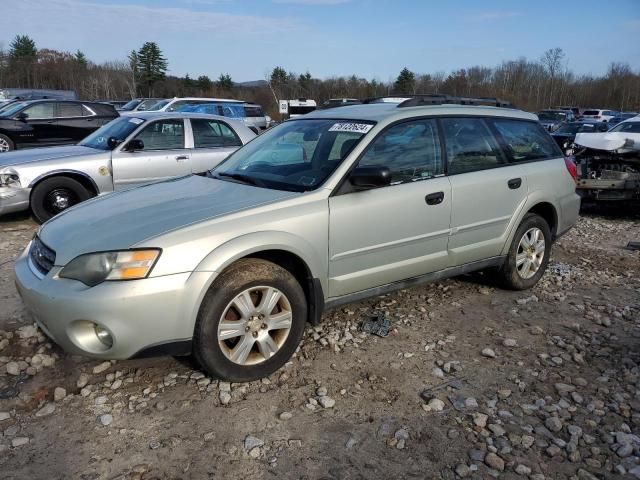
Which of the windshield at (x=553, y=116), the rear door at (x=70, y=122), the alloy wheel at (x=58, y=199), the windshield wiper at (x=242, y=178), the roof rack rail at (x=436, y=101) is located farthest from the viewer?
the windshield at (x=553, y=116)

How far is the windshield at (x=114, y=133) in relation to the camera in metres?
7.39

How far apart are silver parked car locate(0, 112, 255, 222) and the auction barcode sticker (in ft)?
10.5

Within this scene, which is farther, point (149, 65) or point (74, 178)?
point (149, 65)

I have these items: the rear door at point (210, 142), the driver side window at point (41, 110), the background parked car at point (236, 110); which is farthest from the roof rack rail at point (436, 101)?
the driver side window at point (41, 110)

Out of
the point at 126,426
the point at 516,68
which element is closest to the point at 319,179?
the point at 126,426

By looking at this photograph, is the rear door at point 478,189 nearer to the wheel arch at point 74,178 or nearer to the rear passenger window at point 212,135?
the rear passenger window at point 212,135

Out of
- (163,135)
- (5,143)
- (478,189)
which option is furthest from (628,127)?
(5,143)

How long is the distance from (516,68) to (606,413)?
8964cm

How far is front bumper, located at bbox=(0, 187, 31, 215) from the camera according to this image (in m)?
6.68

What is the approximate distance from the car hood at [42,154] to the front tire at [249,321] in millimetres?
4952

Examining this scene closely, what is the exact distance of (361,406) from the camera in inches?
121

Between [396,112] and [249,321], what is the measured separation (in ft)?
6.45

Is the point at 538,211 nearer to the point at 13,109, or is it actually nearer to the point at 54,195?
the point at 54,195

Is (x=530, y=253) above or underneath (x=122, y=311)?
underneath
